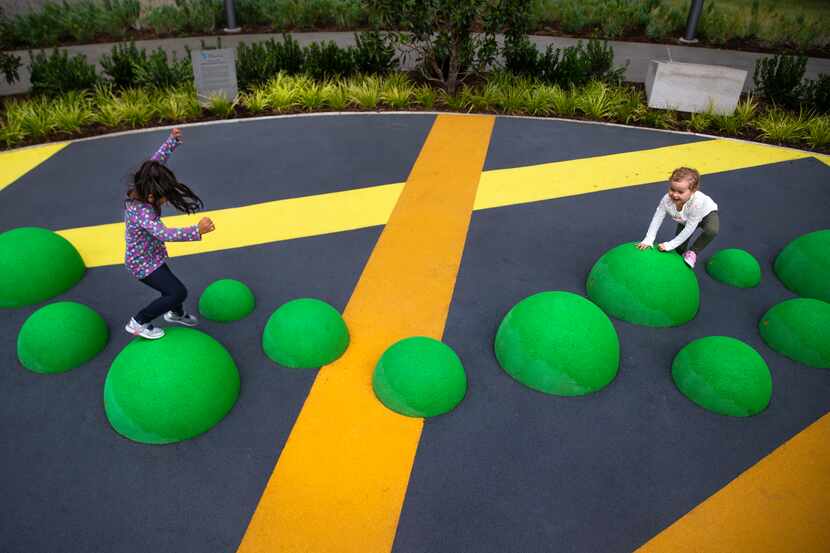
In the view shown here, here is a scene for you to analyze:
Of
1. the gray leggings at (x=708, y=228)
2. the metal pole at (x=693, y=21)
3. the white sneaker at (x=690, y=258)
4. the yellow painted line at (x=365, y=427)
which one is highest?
the metal pole at (x=693, y=21)

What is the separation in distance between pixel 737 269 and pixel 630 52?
8.72 metres

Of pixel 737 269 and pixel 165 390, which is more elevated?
pixel 737 269

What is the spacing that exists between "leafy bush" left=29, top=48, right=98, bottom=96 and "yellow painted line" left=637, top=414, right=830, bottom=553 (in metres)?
9.84

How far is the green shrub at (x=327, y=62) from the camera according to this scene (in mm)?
9750

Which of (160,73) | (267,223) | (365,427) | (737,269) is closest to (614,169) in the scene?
(737,269)

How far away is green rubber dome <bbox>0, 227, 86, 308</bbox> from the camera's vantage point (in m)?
4.66

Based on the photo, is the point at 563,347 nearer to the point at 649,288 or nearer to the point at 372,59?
the point at 649,288

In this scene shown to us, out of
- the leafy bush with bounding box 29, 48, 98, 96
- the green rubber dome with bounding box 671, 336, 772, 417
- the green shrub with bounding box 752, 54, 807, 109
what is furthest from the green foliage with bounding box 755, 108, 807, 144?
the leafy bush with bounding box 29, 48, 98, 96

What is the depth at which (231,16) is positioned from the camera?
13156 mm

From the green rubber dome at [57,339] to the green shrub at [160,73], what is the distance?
241 inches

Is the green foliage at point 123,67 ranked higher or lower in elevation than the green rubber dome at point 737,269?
higher

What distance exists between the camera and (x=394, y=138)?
321 inches

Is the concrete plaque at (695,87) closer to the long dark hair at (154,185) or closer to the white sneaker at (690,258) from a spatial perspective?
the white sneaker at (690,258)

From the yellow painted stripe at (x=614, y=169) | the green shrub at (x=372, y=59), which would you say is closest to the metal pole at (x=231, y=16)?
the green shrub at (x=372, y=59)
